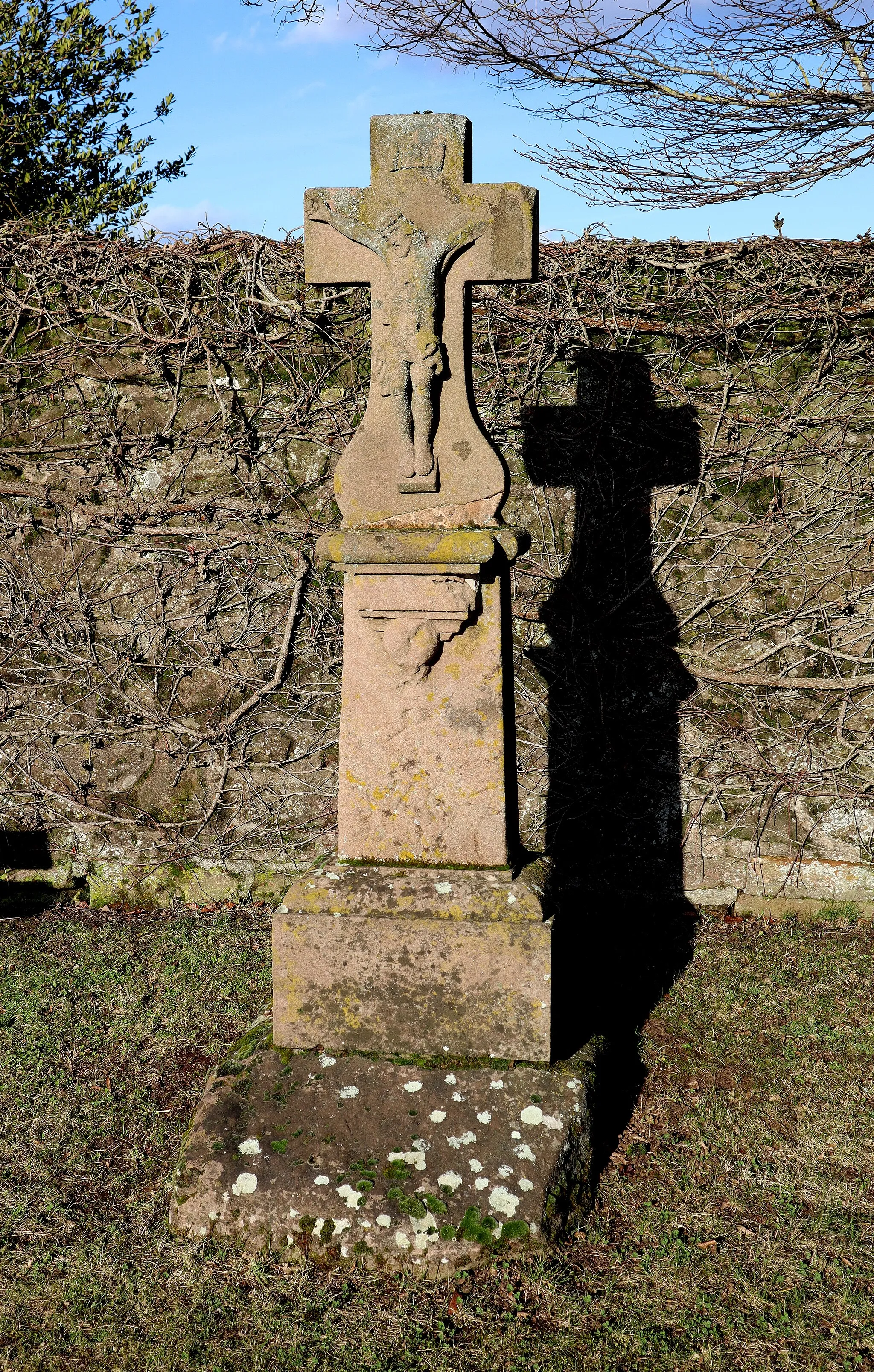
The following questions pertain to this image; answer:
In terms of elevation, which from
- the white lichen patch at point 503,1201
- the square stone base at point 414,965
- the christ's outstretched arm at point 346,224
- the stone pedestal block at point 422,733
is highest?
the christ's outstretched arm at point 346,224

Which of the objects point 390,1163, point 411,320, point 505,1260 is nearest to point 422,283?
point 411,320

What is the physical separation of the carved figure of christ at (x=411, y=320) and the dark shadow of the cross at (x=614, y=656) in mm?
2275

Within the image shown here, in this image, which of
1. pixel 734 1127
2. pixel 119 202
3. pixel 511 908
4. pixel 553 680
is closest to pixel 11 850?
pixel 553 680

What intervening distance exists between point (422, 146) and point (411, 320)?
1.75 feet

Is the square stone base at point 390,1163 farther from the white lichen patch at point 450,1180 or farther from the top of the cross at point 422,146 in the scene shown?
the top of the cross at point 422,146

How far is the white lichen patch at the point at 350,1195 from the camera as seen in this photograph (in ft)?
8.98

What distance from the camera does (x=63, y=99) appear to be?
7.93 m

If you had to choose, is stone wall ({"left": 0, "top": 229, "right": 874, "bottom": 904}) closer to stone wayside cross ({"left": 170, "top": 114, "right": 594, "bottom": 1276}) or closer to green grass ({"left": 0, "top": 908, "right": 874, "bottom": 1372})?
green grass ({"left": 0, "top": 908, "right": 874, "bottom": 1372})

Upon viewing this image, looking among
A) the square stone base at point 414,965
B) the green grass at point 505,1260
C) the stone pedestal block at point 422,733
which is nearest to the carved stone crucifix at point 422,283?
the stone pedestal block at point 422,733

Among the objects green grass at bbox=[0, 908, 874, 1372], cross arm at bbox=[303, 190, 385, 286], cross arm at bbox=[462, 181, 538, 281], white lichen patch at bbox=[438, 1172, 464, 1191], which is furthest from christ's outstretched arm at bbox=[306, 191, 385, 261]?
green grass at bbox=[0, 908, 874, 1372]

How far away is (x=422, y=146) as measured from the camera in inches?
124

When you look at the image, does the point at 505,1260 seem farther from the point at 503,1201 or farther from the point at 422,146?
the point at 422,146

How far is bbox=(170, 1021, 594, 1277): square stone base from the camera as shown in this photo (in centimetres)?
271

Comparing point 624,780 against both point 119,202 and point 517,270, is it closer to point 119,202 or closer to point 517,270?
point 517,270
